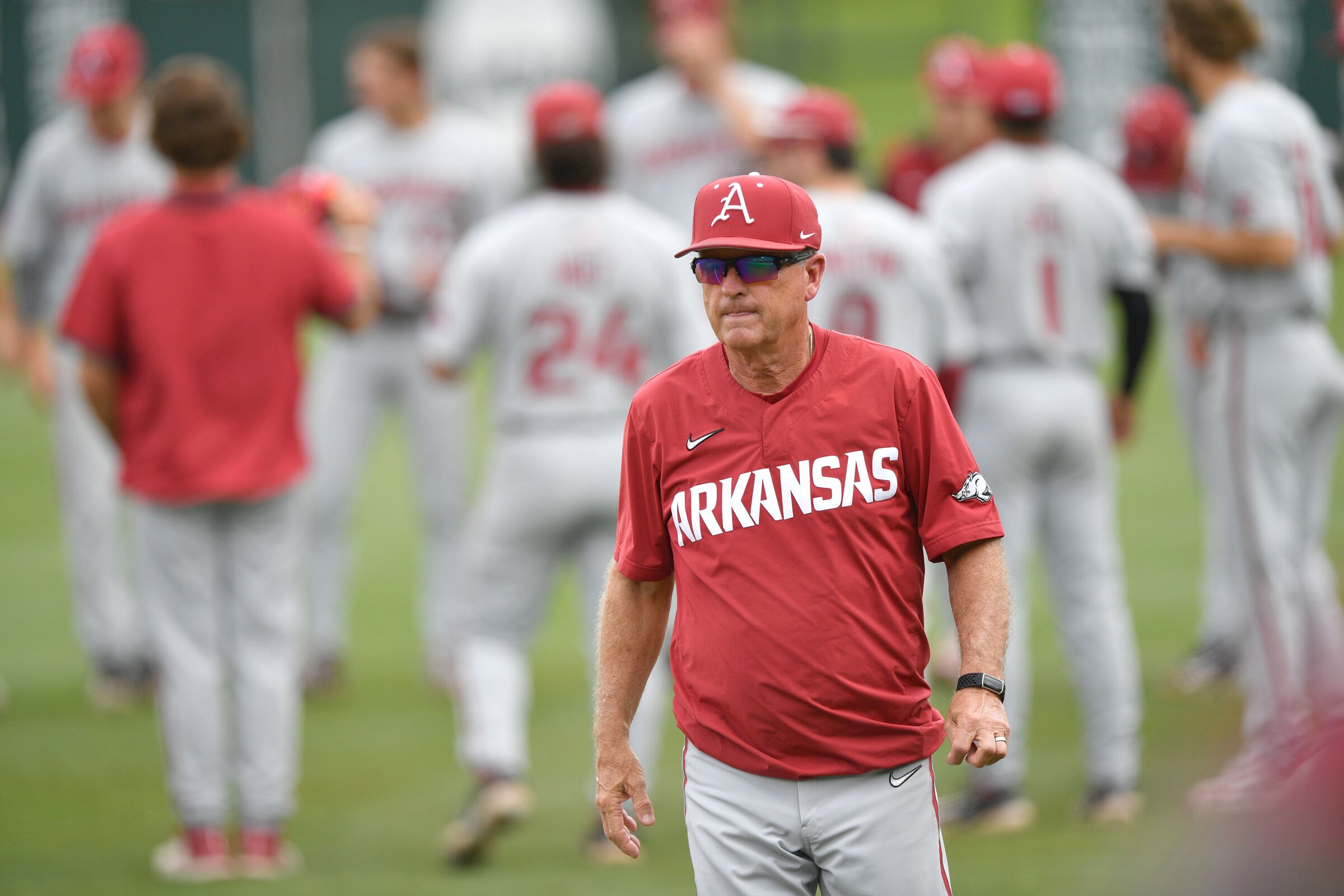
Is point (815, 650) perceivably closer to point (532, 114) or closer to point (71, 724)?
point (532, 114)

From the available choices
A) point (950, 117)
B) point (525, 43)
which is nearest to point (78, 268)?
point (950, 117)

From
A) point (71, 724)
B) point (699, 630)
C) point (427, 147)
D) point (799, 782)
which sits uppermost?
point (427, 147)

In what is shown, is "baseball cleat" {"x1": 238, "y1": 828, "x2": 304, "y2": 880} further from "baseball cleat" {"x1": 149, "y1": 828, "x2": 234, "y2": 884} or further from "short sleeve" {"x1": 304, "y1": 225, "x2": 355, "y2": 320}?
"short sleeve" {"x1": 304, "y1": 225, "x2": 355, "y2": 320}

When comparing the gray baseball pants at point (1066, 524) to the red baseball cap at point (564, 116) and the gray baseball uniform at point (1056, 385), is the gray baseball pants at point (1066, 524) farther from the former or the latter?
the red baseball cap at point (564, 116)

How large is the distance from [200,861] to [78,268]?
3.75 meters

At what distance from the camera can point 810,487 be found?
327cm

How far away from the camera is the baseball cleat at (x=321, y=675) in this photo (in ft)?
27.4

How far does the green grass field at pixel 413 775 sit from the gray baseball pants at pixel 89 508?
0.40 m

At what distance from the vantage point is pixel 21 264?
330 inches

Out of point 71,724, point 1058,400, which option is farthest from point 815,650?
point 71,724

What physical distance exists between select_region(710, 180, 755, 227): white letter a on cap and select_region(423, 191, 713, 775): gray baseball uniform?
2.71 metres

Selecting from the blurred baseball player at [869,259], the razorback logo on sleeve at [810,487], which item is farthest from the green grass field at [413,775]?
the blurred baseball player at [869,259]

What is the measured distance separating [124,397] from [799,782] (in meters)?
3.46

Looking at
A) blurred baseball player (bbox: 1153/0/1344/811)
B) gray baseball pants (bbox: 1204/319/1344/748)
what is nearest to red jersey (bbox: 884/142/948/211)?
blurred baseball player (bbox: 1153/0/1344/811)
